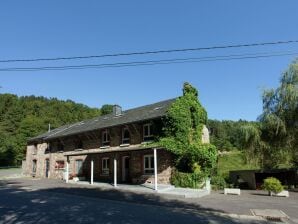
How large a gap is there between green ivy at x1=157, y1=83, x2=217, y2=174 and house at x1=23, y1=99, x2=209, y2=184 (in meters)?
0.84

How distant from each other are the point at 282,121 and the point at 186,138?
7.32 meters

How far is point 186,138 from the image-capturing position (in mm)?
24781

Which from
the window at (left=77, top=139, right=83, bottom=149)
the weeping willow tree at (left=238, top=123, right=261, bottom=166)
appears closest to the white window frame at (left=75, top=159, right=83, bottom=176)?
the window at (left=77, top=139, right=83, bottom=149)

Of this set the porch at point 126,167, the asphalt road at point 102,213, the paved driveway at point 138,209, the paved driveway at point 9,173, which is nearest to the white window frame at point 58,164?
the porch at point 126,167

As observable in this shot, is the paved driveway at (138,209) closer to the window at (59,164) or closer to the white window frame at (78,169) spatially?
the white window frame at (78,169)

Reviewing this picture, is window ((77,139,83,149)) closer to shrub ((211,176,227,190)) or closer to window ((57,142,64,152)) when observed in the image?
window ((57,142,64,152))

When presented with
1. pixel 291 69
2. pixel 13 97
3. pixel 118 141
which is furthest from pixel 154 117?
pixel 13 97

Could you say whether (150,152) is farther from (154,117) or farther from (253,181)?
(253,181)

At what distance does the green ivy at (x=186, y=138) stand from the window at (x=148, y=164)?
6.75 feet

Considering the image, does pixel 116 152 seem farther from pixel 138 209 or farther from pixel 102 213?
pixel 102 213

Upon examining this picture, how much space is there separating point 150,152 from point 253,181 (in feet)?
30.3

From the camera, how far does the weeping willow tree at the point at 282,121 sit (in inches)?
939

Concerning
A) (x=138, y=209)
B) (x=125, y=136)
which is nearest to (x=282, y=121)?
(x=125, y=136)

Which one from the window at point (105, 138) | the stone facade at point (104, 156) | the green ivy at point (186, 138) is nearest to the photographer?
the green ivy at point (186, 138)
